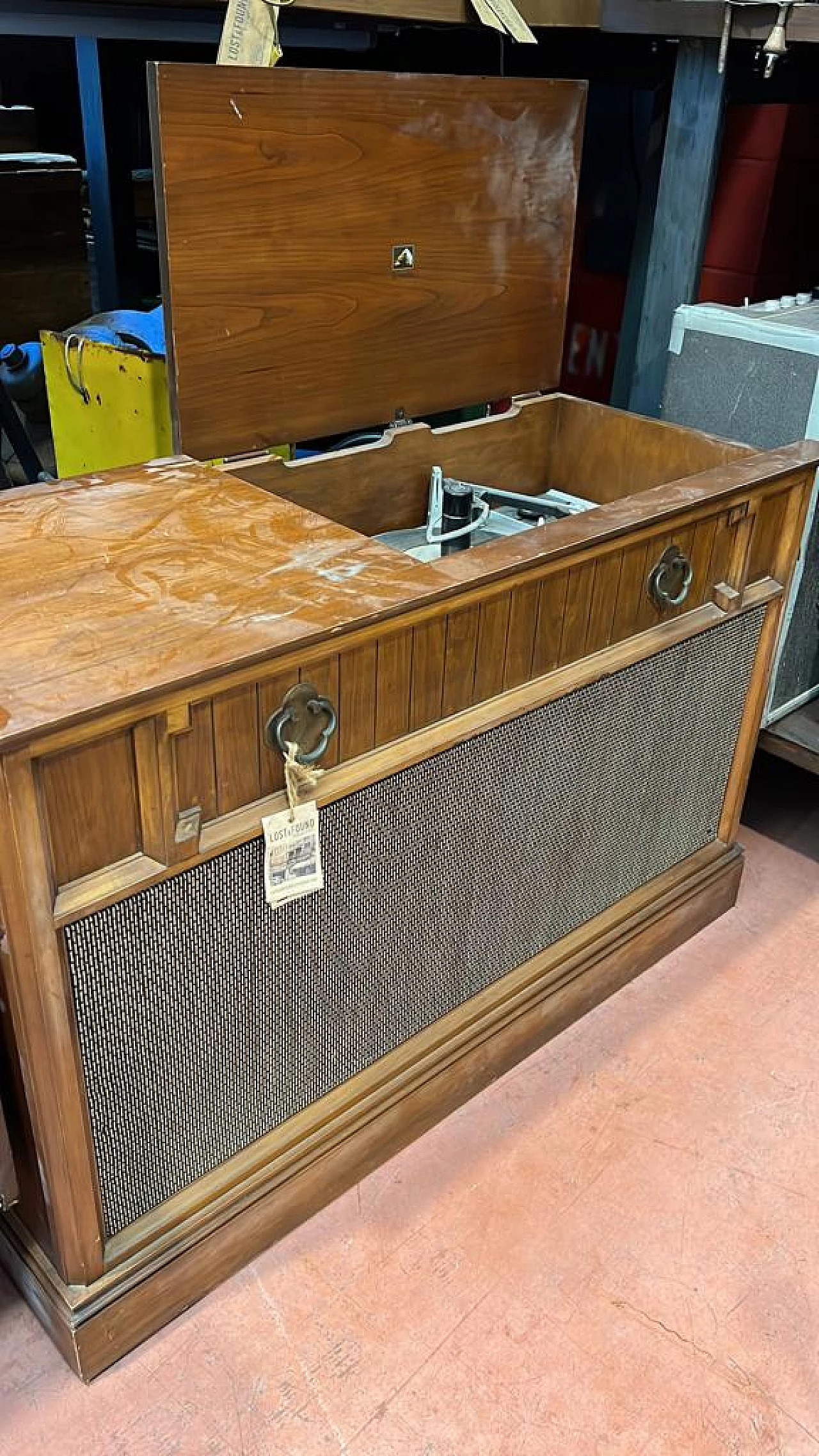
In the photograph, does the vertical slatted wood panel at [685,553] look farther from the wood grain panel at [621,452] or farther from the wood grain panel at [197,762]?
the wood grain panel at [197,762]

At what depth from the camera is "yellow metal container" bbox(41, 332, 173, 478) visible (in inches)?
70.0

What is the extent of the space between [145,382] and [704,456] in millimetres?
883

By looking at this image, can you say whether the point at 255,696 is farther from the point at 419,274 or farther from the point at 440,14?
the point at 440,14

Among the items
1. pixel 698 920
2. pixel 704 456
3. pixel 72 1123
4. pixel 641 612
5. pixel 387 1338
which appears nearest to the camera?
pixel 72 1123

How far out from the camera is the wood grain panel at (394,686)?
1.17 m

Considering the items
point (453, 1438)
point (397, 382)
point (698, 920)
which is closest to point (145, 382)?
point (397, 382)

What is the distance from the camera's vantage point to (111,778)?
98 cm

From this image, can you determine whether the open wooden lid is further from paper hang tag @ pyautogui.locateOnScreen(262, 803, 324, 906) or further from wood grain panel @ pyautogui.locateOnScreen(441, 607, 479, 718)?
paper hang tag @ pyautogui.locateOnScreen(262, 803, 324, 906)

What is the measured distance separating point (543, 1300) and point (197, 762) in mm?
798

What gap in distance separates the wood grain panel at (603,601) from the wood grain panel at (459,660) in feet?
0.70

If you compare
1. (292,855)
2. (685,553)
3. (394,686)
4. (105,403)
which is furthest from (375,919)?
(105,403)

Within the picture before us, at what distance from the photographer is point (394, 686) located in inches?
47.1

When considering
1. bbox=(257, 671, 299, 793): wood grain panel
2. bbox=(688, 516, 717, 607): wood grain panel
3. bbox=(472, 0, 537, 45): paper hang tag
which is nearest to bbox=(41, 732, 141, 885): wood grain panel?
bbox=(257, 671, 299, 793): wood grain panel

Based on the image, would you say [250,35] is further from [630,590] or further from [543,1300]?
[543,1300]
